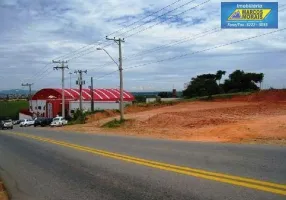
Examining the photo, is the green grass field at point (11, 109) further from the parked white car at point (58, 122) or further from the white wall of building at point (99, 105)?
the parked white car at point (58, 122)

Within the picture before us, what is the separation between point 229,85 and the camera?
9850cm

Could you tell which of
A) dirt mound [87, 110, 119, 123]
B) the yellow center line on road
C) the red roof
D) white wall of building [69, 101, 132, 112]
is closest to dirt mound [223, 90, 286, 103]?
dirt mound [87, 110, 119, 123]

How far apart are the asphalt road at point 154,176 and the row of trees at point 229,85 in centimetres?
7835

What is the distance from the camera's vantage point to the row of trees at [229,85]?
95.0m

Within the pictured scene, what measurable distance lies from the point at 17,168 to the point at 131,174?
5.52m

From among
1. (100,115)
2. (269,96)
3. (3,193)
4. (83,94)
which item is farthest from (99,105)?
(3,193)

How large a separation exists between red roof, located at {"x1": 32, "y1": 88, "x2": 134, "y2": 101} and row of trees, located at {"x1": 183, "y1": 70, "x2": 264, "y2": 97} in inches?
740

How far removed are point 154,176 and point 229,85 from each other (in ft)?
294

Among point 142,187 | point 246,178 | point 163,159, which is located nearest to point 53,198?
point 142,187

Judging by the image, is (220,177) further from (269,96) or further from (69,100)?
(69,100)

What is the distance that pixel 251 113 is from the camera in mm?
39156

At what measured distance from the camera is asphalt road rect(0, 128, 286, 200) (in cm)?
895

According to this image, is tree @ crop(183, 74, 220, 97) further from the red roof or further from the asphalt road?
the asphalt road

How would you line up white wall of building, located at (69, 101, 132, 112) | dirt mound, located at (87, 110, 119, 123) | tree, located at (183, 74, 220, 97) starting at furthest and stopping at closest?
white wall of building, located at (69, 101, 132, 112) → tree, located at (183, 74, 220, 97) → dirt mound, located at (87, 110, 119, 123)
